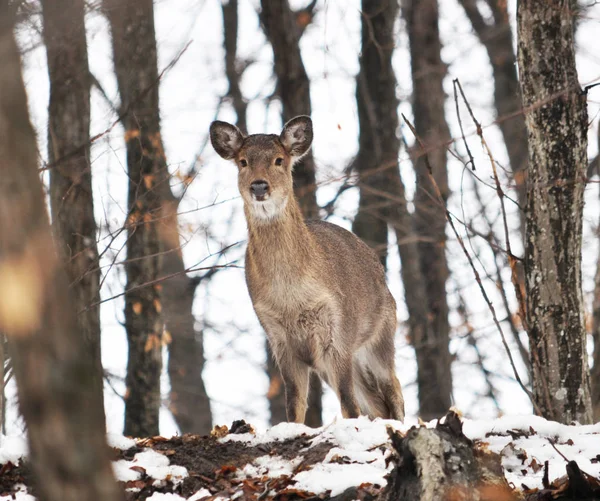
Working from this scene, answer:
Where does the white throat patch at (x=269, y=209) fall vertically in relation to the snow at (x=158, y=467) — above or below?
above

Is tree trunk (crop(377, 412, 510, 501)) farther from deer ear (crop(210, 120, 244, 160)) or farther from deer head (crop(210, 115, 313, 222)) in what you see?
deer ear (crop(210, 120, 244, 160))

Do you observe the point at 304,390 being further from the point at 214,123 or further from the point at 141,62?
the point at 141,62

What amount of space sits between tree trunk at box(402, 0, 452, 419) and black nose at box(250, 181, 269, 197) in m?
6.76

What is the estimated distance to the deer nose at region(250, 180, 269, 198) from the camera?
8391mm

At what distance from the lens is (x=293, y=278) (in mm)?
8430

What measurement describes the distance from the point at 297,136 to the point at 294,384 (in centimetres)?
223

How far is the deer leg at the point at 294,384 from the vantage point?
8.55m

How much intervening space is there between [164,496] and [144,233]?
17.2ft

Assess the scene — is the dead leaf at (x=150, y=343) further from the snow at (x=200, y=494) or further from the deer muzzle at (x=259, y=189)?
the snow at (x=200, y=494)

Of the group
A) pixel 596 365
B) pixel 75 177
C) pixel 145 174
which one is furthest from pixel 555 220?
pixel 145 174

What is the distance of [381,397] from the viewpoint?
9750 mm

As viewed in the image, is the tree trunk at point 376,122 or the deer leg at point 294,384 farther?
the tree trunk at point 376,122

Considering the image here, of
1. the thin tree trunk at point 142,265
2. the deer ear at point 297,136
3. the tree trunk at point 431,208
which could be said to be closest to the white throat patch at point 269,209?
the deer ear at point 297,136

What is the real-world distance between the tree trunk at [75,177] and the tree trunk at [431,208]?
6.58 m
